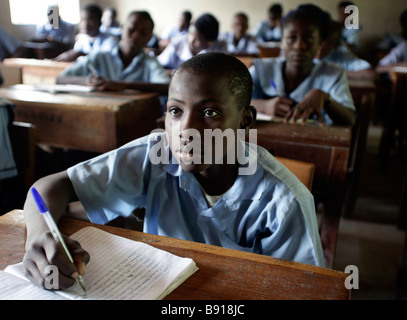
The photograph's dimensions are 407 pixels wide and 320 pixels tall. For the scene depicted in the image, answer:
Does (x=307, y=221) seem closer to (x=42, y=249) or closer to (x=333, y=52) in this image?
(x=42, y=249)

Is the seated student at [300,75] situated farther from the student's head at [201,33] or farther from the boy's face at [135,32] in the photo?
the student's head at [201,33]

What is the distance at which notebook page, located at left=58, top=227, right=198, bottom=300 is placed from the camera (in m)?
0.60

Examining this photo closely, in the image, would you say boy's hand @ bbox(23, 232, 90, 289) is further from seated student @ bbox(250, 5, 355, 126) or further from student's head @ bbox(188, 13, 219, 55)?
student's head @ bbox(188, 13, 219, 55)

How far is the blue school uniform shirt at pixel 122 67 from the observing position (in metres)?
2.76

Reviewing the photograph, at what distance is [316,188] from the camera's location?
1.52m

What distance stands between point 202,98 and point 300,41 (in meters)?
1.31

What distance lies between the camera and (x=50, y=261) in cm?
60

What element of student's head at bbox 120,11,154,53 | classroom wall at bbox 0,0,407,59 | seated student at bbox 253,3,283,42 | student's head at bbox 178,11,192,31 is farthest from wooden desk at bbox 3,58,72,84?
seated student at bbox 253,3,283,42

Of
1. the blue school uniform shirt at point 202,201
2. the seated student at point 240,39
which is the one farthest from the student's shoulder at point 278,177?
the seated student at point 240,39

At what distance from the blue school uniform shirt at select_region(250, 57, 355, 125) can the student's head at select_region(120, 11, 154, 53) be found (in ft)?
3.50

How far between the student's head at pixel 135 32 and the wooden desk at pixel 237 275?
89.5 inches

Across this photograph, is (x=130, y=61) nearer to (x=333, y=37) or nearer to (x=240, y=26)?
(x=333, y=37)

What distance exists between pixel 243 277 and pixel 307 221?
0.29 metres

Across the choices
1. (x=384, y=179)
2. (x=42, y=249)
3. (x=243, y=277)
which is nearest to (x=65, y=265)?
(x=42, y=249)
